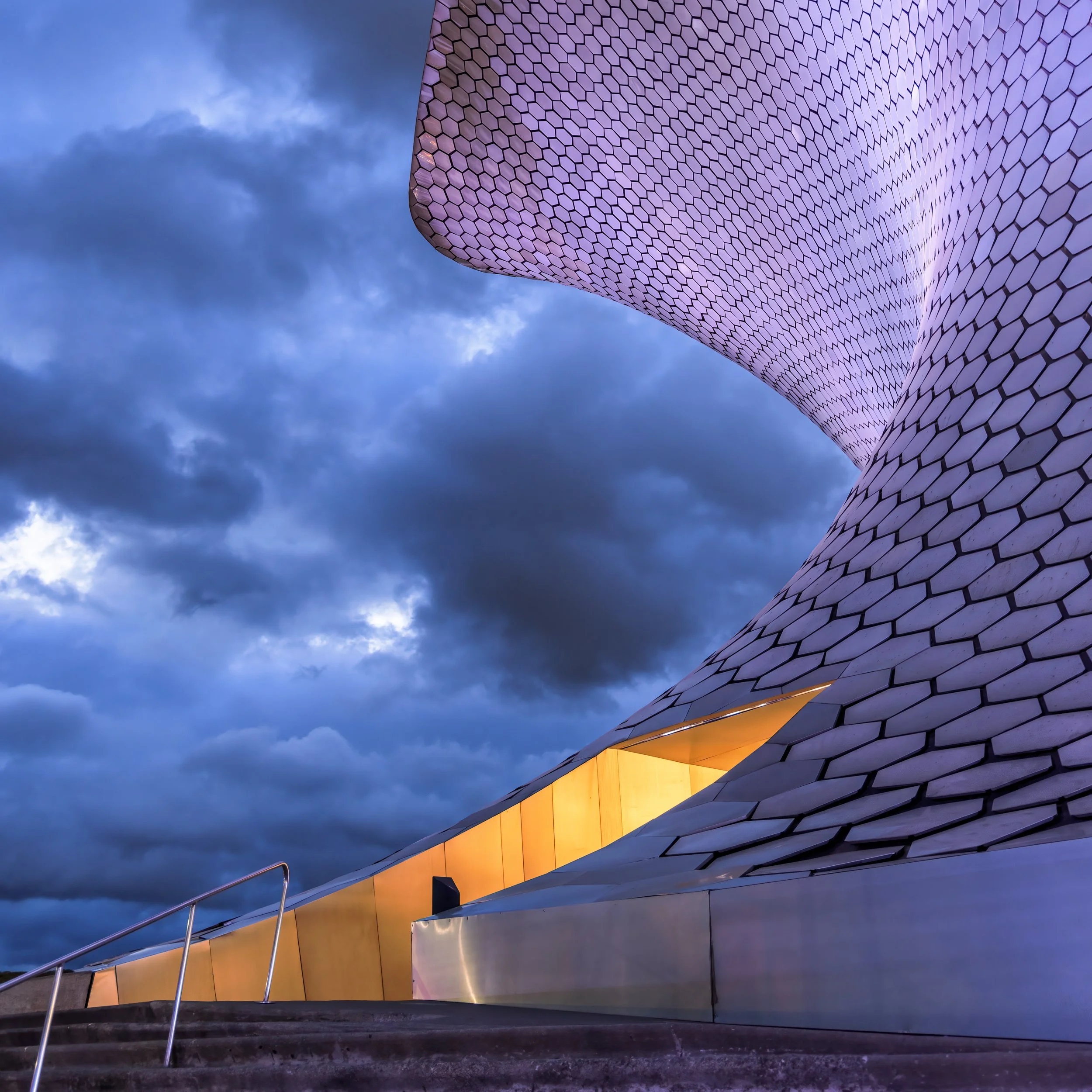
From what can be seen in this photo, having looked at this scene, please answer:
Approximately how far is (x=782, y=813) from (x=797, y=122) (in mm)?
9758

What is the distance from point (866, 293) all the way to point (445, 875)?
9248 millimetres

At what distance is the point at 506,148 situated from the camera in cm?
1543

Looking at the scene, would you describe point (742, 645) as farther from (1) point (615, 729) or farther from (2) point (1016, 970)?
(2) point (1016, 970)

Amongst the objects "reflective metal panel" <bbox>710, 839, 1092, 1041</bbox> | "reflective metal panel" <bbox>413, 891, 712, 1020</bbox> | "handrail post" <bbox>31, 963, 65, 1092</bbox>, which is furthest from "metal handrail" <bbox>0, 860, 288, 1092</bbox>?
"reflective metal panel" <bbox>710, 839, 1092, 1041</bbox>

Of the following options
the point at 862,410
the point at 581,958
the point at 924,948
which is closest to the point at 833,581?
the point at 581,958

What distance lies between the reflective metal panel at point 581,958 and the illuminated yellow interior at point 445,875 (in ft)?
8.06

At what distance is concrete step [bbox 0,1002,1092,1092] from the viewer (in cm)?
236

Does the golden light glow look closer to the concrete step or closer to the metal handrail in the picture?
the metal handrail

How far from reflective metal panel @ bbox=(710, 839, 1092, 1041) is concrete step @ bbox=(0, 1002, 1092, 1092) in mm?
173

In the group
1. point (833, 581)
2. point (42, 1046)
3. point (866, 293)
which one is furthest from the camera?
point (866, 293)

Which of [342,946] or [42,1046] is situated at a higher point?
[342,946]

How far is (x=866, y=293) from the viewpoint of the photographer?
42.4 feet

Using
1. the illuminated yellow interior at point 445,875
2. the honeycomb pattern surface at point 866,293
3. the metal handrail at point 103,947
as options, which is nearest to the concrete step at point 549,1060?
the metal handrail at point 103,947

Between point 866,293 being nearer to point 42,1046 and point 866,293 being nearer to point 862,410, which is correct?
point 862,410
